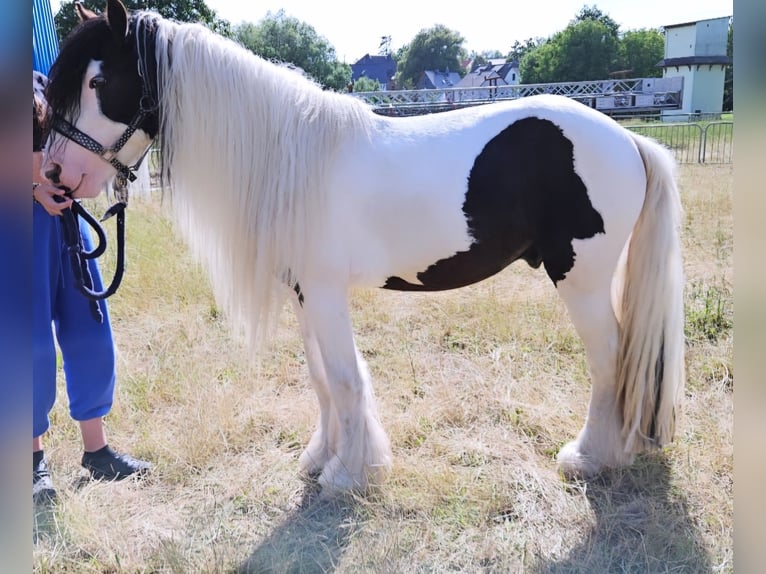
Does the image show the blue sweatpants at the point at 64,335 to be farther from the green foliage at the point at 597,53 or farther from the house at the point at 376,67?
the house at the point at 376,67

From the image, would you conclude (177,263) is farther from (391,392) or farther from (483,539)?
(483,539)

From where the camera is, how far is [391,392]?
10.3ft

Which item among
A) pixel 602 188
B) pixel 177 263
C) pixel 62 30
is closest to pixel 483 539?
pixel 602 188

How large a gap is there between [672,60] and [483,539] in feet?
104

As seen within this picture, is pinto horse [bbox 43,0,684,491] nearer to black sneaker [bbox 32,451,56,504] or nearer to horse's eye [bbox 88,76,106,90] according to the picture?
horse's eye [bbox 88,76,106,90]

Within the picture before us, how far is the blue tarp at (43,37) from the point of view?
210 cm

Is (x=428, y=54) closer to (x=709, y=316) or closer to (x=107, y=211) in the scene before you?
(x=709, y=316)

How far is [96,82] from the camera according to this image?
6.29 ft

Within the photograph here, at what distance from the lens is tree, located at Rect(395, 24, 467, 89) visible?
169 feet

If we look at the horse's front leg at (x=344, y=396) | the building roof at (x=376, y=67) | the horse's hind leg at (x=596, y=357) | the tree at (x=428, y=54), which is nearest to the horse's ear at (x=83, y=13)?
the horse's front leg at (x=344, y=396)

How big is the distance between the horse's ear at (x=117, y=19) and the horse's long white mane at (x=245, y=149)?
0.12 m

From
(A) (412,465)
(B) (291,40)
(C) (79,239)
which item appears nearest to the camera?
(C) (79,239)

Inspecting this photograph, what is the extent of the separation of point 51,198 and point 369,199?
1.24 meters

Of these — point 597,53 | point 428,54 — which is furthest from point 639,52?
point 428,54
